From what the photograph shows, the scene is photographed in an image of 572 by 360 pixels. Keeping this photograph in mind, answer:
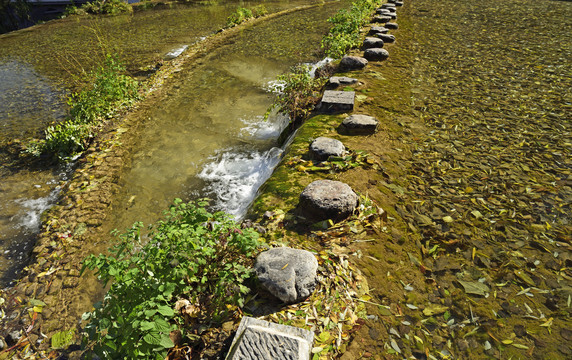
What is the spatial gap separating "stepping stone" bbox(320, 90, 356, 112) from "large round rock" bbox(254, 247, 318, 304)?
329 centimetres

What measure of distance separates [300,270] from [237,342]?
782mm

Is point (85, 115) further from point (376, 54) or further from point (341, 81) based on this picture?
point (376, 54)

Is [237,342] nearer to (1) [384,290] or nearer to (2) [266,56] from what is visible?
(1) [384,290]

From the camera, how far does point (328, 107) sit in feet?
18.0

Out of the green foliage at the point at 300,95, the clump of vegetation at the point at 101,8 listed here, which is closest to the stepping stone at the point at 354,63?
the green foliage at the point at 300,95

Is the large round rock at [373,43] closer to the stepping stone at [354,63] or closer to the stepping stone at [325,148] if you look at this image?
the stepping stone at [354,63]

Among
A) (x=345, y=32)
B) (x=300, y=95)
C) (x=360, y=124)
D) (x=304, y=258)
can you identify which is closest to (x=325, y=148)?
(x=360, y=124)

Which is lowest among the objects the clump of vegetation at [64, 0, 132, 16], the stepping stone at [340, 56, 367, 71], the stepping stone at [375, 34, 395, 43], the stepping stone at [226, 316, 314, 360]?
the stepping stone at [226, 316, 314, 360]

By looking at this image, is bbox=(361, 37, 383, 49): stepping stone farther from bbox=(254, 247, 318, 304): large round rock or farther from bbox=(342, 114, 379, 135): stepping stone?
bbox=(254, 247, 318, 304): large round rock

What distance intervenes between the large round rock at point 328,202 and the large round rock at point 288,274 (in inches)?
26.4

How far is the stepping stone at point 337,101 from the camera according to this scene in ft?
17.5

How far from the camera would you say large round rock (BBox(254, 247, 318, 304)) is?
8.55 ft

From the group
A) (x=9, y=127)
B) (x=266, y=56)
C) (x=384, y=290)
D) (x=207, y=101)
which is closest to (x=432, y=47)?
(x=266, y=56)

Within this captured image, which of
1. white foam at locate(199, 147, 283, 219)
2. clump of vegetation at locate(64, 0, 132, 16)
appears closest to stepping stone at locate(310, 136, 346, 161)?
white foam at locate(199, 147, 283, 219)
